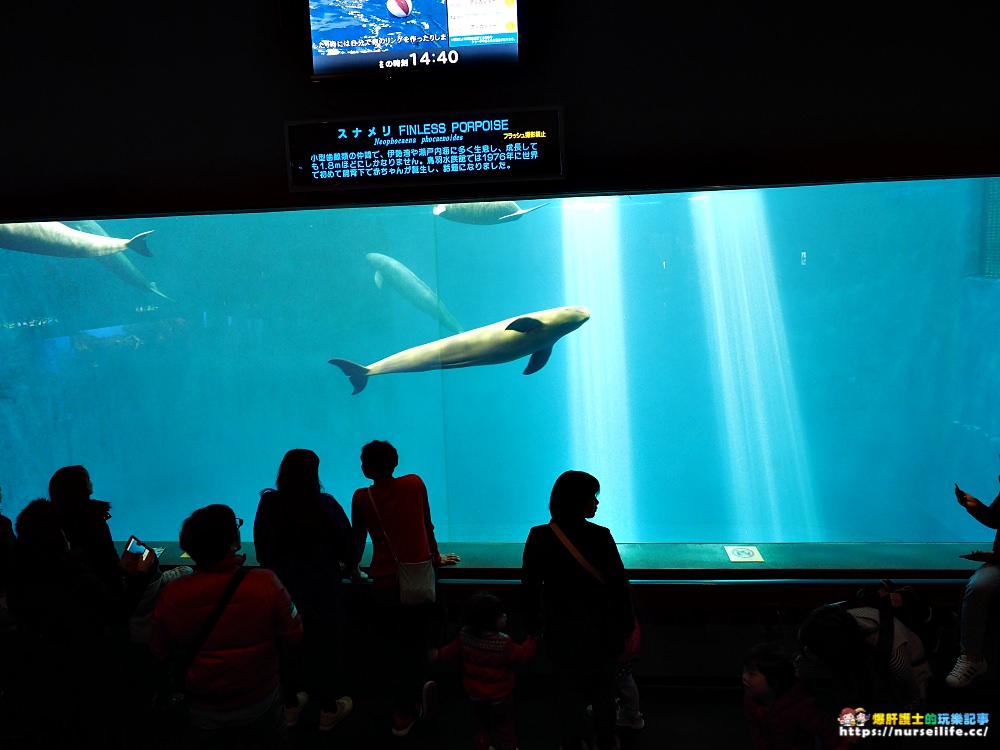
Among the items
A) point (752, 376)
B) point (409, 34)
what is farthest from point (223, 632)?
point (752, 376)

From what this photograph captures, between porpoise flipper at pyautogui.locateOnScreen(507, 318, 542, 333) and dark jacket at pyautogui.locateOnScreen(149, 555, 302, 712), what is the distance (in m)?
4.34

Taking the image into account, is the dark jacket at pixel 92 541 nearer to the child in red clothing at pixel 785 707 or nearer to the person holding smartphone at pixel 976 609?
the child in red clothing at pixel 785 707

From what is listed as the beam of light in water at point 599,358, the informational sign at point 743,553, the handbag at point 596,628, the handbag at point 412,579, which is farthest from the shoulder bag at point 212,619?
the beam of light in water at point 599,358

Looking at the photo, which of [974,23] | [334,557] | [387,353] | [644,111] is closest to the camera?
[334,557]

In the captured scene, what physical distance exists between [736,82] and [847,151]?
2.54ft

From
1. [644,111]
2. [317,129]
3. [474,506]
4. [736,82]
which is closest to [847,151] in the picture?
[736,82]

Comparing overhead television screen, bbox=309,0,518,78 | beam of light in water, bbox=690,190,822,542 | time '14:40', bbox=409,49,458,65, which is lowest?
beam of light in water, bbox=690,190,822,542

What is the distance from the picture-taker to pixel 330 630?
3215 mm

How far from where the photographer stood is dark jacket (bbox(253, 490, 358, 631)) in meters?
2.93

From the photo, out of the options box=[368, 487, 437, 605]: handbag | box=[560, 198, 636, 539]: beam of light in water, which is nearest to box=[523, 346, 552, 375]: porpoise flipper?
box=[368, 487, 437, 605]: handbag

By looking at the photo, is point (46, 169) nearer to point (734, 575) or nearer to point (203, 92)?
point (203, 92)

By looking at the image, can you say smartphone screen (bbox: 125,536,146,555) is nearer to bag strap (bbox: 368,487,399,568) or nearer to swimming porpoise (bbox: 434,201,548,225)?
bag strap (bbox: 368,487,399,568)

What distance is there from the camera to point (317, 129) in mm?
3916

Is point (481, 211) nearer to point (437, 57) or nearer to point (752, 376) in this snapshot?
point (437, 57)
